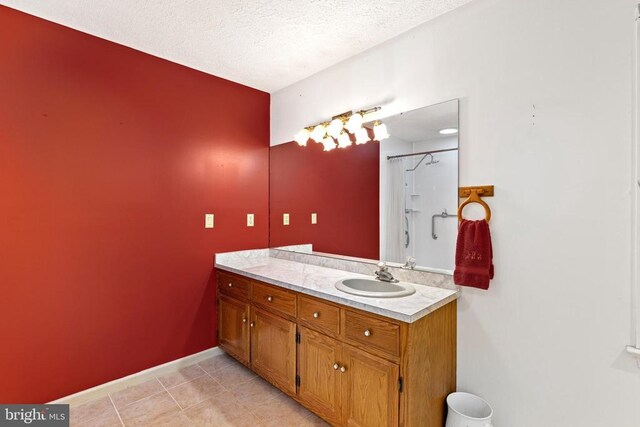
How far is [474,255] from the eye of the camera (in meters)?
1.67

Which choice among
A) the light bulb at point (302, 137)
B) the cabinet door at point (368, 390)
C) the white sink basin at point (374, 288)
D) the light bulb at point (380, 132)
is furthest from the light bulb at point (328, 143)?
the cabinet door at point (368, 390)

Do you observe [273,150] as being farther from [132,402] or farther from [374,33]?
[132,402]

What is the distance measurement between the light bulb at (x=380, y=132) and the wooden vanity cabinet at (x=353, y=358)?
1.17m

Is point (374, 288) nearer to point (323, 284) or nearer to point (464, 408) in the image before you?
point (323, 284)

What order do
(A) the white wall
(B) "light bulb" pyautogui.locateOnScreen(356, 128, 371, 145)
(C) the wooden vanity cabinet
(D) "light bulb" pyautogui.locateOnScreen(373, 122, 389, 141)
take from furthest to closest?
(B) "light bulb" pyautogui.locateOnScreen(356, 128, 371, 145) < (D) "light bulb" pyautogui.locateOnScreen(373, 122, 389, 141) < (C) the wooden vanity cabinet < (A) the white wall

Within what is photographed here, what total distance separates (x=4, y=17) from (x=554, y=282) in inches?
130

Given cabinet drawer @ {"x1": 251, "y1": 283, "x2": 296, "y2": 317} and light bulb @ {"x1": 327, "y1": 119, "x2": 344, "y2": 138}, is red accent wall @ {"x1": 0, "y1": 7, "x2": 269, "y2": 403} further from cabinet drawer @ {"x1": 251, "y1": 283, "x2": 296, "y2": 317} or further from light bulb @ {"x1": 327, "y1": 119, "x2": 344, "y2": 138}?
light bulb @ {"x1": 327, "y1": 119, "x2": 344, "y2": 138}

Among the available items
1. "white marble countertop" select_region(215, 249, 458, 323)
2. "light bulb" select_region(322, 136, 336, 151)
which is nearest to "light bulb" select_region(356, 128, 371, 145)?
"light bulb" select_region(322, 136, 336, 151)

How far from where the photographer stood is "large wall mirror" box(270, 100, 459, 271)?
187 centimetres

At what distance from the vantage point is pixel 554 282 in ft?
4.86

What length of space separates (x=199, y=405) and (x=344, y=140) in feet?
6.95

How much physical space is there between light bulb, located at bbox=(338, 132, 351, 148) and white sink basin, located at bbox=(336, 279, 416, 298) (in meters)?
1.05

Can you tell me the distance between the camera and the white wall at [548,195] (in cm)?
133

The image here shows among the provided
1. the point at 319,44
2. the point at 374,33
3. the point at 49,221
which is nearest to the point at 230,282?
the point at 49,221
